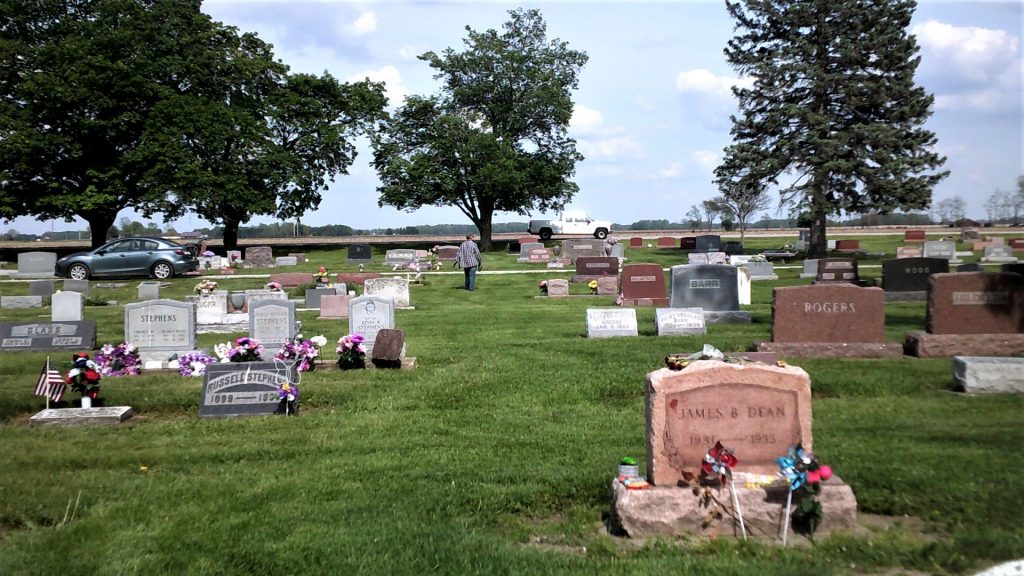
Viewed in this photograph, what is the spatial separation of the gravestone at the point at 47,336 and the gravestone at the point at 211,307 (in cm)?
387

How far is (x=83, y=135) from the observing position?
45625mm

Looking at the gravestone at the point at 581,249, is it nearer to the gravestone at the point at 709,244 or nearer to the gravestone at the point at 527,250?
the gravestone at the point at 527,250

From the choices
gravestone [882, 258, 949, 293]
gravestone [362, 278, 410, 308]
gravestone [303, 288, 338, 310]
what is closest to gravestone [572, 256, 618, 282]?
gravestone [362, 278, 410, 308]

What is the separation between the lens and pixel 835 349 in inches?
514

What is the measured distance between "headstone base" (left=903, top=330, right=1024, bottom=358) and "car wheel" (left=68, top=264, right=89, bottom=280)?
3177cm

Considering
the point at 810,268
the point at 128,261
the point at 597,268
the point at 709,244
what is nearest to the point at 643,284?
the point at 597,268

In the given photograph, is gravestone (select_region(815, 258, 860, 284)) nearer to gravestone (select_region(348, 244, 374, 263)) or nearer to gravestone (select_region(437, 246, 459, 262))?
gravestone (select_region(437, 246, 459, 262))

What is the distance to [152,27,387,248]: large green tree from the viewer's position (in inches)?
1839

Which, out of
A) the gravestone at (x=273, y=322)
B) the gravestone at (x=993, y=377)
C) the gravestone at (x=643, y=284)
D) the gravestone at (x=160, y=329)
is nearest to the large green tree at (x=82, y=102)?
the gravestone at (x=643, y=284)

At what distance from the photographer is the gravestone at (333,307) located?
68.7 ft

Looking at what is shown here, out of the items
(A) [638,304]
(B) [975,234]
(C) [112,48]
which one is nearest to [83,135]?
(C) [112,48]

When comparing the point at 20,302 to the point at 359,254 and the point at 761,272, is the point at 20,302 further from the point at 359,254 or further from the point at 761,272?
the point at 761,272

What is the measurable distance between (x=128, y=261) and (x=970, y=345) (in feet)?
103

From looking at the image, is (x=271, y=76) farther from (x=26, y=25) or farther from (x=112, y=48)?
(x=26, y=25)
